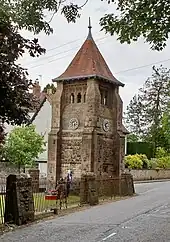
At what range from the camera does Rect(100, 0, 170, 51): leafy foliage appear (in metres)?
10.8

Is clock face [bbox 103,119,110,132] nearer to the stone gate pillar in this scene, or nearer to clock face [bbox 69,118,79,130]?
clock face [bbox 69,118,79,130]

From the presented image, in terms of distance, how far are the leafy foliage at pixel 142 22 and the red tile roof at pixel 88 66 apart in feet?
87.6

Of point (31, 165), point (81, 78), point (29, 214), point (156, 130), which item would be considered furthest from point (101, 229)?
point (156, 130)

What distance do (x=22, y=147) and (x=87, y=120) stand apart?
37.0 feet

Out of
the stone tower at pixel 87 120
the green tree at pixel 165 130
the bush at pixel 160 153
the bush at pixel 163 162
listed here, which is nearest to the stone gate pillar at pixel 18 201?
the stone tower at pixel 87 120

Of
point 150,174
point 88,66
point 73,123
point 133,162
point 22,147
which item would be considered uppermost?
point 88,66

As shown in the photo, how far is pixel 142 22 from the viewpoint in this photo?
1117 cm

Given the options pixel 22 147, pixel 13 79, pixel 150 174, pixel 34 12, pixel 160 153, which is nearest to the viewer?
pixel 34 12

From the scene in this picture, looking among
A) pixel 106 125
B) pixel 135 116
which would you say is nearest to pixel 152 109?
pixel 135 116

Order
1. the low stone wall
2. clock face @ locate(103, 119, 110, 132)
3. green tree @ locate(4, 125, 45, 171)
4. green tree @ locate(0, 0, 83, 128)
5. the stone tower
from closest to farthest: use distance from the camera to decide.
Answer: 1. green tree @ locate(0, 0, 83, 128)
2. the stone tower
3. clock face @ locate(103, 119, 110, 132)
4. green tree @ locate(4, 125, 45, 171)
5. the low stone wall

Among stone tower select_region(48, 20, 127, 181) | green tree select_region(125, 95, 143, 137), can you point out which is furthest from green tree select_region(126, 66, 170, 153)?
stone tower select_region(48, 20, 127, 181)

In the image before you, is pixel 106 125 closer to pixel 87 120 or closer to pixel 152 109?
pixel 87 120

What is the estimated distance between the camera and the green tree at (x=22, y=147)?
4797 centimetres

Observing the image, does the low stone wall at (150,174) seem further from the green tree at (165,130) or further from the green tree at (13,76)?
the green tree at (13,76)
